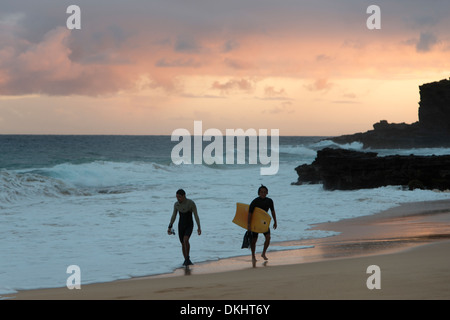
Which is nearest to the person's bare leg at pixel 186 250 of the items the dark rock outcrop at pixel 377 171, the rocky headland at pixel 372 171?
the rocky headland at pixel 372 171

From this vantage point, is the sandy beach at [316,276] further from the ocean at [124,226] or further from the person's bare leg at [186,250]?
the ocean at [124,226]

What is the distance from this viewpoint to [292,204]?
21609 millimetres

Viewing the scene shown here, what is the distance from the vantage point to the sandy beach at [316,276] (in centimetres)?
659

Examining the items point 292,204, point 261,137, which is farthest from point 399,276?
point 261,137

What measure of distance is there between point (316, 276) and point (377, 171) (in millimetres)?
21452

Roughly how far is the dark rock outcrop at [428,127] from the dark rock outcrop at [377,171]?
65.7 metres

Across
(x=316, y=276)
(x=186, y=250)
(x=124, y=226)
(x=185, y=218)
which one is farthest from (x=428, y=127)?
(x=316, y=276)

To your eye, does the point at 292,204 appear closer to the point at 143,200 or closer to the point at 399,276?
the point at 143,200

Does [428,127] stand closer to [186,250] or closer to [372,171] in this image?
[372,171]

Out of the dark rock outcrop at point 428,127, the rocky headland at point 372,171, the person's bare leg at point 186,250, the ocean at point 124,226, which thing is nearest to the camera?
the ocean at point 124,226

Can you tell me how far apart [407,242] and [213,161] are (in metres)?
48.7

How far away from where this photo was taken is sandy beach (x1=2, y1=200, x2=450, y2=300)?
21.6 ft

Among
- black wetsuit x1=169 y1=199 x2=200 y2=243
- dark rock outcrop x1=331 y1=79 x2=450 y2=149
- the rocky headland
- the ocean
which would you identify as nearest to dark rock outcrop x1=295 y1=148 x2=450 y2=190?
the rocky headland
